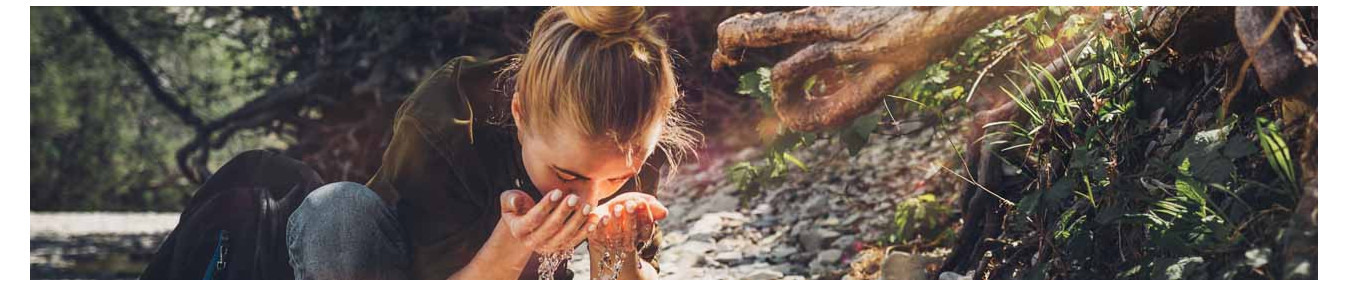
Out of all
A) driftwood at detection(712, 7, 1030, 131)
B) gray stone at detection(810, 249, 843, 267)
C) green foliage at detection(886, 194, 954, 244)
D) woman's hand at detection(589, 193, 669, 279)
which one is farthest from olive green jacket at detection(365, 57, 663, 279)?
green foliage at detection(886, 194, 954, 244)

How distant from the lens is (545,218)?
2.21 metres

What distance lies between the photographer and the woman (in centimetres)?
218

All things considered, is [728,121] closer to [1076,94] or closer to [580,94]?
[580,94]

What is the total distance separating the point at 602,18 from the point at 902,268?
3.29 ft

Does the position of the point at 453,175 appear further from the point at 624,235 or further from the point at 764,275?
the point at 764,275

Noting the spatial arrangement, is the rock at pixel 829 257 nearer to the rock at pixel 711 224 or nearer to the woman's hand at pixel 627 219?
the rock at pixel 711 224

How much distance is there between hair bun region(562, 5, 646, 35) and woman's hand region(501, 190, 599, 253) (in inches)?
13.4

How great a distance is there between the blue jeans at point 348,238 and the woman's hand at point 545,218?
231 mm

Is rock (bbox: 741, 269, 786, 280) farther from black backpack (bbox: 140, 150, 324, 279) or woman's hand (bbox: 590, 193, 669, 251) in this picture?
black backpack (bbox: 140, 150, 324, 279)

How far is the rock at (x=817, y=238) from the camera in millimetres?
3176

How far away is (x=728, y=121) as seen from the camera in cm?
280

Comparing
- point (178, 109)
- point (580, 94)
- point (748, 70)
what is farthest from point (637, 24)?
point (178, 109)

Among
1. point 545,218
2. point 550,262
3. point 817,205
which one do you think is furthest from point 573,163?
point 817,205

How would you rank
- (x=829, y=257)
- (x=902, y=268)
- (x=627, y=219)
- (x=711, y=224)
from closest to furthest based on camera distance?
(x=627, y=219), (x=902, y=268), (x=829, y=257), (x=711, y=224)
